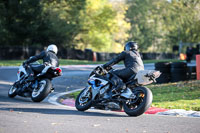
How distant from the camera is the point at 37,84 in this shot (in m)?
11.8

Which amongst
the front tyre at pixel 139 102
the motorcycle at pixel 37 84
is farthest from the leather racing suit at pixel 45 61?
the front tyre at pixel 139 102

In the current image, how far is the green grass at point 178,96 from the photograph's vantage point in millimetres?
11094

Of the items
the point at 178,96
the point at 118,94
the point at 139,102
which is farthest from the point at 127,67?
the point at 178,96

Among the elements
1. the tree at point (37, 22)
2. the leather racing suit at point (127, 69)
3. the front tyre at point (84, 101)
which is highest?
the tree at point (37, 22)

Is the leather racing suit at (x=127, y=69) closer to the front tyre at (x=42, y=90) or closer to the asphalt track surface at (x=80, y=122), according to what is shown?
the asphalt track surface at (x=80, y=122)

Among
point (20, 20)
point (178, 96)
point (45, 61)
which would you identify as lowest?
point (178, 96)

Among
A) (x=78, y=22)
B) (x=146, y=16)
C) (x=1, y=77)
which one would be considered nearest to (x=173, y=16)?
(x=146, y=16)

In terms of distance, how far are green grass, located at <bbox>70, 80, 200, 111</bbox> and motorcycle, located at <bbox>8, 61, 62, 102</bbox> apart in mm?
2154

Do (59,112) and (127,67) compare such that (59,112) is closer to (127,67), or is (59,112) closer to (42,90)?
(127,67)

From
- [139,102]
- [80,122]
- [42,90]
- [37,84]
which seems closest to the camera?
[80,122]

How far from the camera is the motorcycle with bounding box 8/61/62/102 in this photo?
11.4 m

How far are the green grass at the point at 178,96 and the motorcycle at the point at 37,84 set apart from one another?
7.07 feet

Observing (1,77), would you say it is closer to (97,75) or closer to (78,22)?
(97,75)

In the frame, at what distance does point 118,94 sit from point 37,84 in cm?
346
